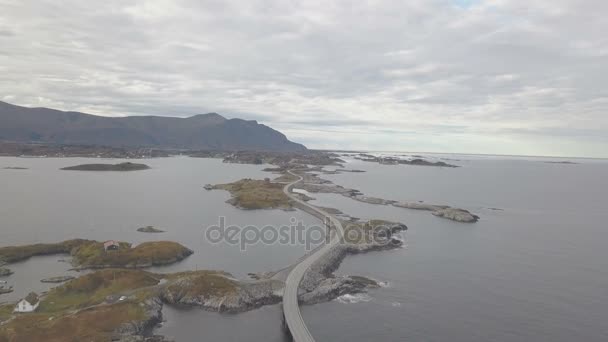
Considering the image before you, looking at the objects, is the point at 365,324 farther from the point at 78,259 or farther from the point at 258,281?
the point at 78,259

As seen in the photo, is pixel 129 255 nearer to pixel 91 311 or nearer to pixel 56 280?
pixel 56 280

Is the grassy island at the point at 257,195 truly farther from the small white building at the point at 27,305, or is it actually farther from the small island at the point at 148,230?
the small white building at the point at 27,305

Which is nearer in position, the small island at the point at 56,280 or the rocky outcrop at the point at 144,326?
Answer: the rocky outcrop at the point at 144,326

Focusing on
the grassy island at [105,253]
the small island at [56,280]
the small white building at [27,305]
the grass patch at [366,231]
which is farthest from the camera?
the grass patch at [366,231]

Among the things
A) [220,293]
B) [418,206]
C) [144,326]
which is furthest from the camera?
[418,206]

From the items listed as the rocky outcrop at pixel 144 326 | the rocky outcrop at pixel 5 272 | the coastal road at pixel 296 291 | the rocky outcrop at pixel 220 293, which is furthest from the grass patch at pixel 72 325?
the rocky outcrop at pixel 5 272

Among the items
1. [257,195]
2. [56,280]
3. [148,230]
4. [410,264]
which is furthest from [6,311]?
[257,195]
